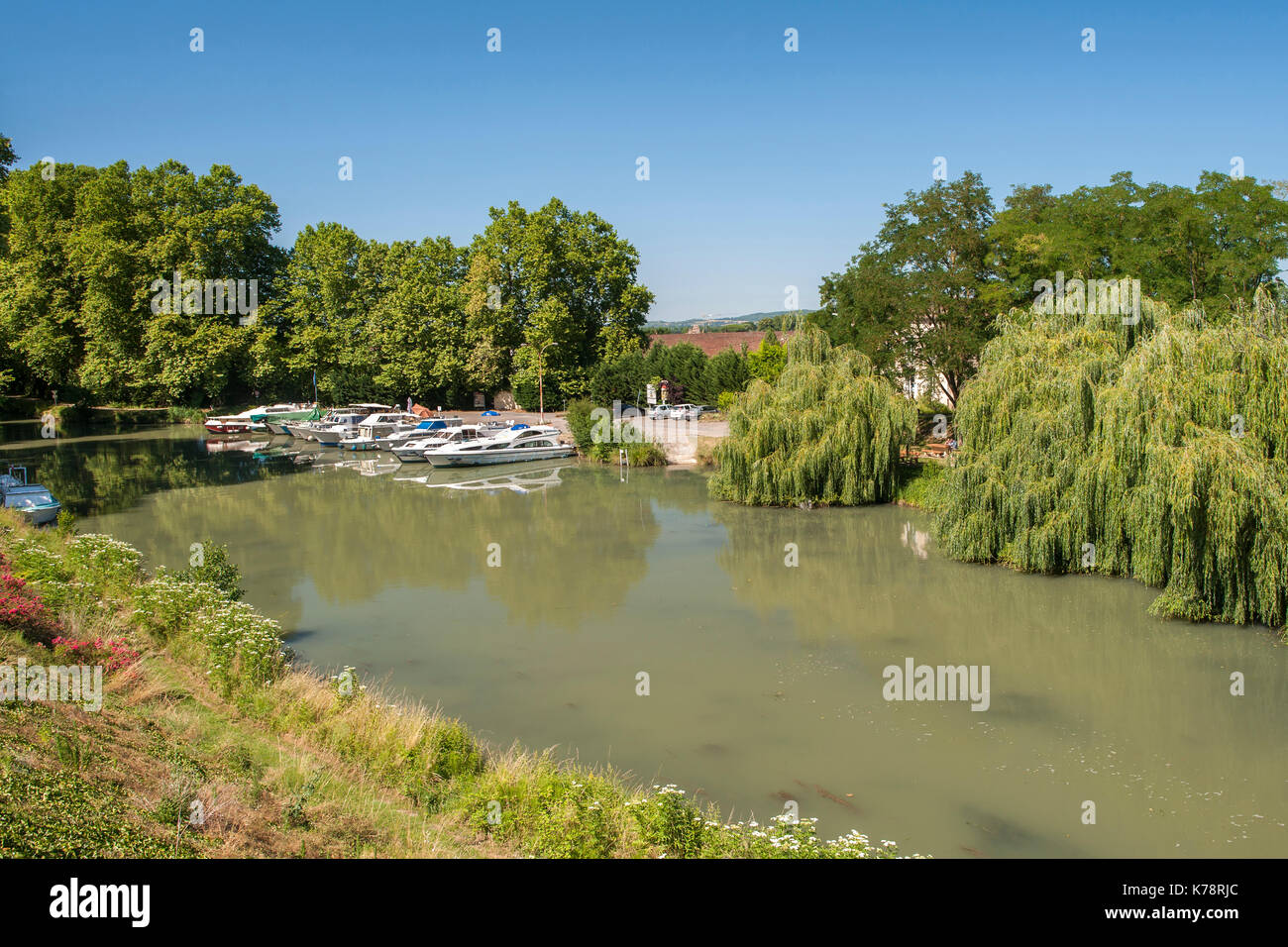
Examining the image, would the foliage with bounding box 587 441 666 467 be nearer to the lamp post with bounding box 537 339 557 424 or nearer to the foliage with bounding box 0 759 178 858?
the lamp post with bounding box 537 339 557 424

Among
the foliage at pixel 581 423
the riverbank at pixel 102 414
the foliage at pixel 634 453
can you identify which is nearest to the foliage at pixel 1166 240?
the foliage at pixel 634 453

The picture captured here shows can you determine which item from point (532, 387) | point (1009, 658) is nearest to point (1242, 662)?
point (1009, 658)

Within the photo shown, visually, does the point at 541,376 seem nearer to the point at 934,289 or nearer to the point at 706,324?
the point at 934,289

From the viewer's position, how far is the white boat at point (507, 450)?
3803 centimetres

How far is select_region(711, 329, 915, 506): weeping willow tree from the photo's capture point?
2552cm

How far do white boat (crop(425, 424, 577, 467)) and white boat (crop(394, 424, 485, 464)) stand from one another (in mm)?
871

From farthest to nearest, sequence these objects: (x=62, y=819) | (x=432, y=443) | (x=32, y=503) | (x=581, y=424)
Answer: (x=581, y=424) → (x=432, y=443) → (x=32, y=503) → (x=62, y=819)

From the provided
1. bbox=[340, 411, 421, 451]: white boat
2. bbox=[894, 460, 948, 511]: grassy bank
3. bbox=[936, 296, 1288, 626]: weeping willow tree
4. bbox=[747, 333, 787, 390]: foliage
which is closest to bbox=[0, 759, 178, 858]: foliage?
bbox=[936, 296, 1288, 626]: weeping willow tree

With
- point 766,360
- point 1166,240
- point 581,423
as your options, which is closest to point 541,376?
point 581,423

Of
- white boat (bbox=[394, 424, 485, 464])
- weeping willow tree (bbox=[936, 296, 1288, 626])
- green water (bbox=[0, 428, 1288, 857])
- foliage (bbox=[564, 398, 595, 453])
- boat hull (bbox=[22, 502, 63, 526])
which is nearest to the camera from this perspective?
green water (bbox=[0, 428, 1288, 857])

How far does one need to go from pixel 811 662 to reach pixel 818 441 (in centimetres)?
1321

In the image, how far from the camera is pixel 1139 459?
15.4 meters
